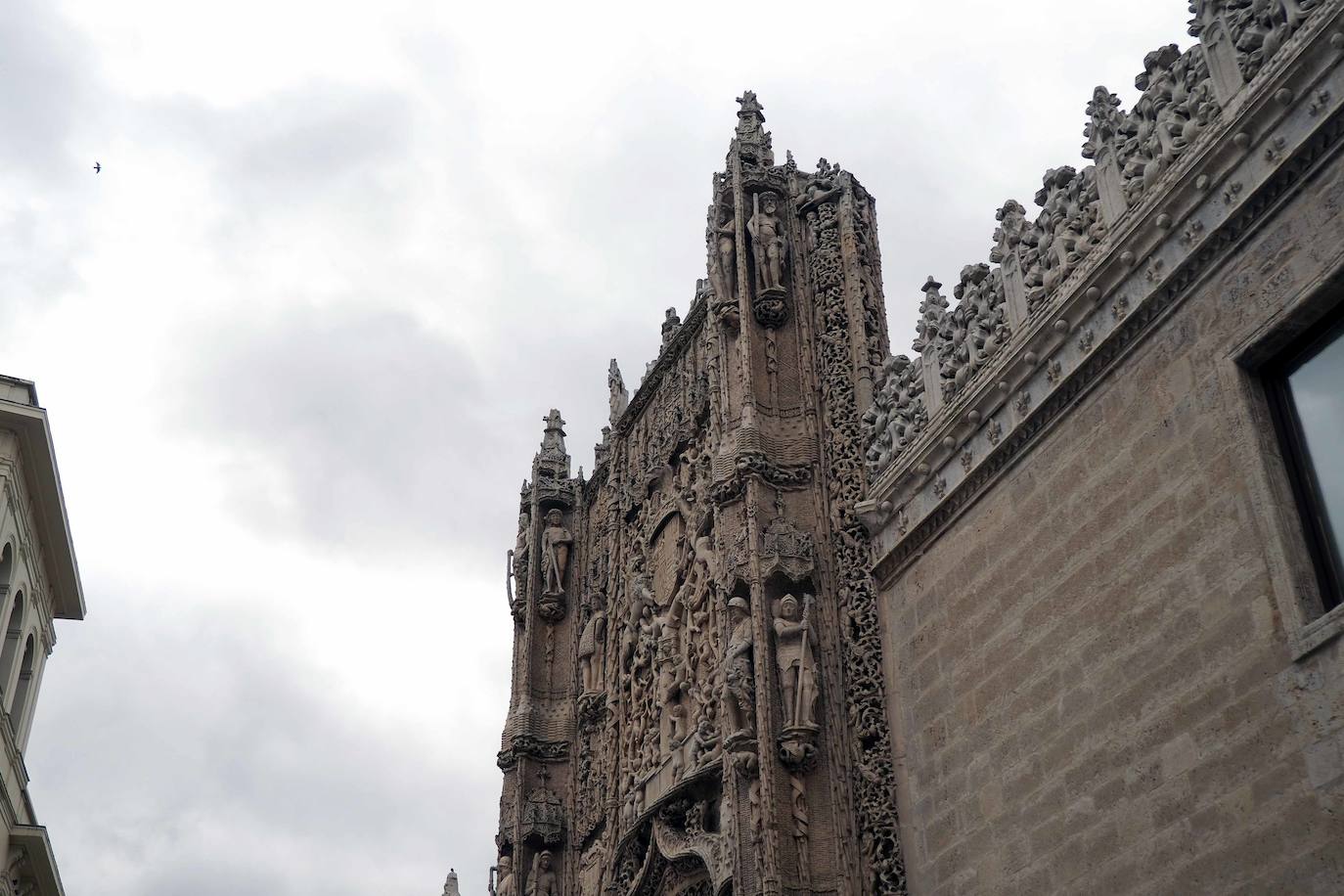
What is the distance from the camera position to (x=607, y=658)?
1928cm

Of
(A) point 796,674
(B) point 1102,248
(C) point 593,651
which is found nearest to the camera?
(B) point 1102,248

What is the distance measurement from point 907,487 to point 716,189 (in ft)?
18.7

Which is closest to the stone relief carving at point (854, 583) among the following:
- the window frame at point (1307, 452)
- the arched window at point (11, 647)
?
the window frame at point (1307, 452)

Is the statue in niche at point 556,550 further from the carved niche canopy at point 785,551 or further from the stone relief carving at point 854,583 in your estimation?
the carved niche canopy at point 785,551

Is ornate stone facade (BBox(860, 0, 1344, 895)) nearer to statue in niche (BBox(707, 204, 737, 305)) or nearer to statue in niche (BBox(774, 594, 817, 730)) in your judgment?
statue in niche (BBox(774, 594, 817, 730))

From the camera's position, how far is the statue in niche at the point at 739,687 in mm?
14086

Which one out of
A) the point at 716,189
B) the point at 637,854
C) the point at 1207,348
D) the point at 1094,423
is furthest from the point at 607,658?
the point at 1207,348

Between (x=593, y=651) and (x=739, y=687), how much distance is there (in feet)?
19.0

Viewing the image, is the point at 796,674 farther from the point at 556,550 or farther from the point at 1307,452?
the point at 556,550

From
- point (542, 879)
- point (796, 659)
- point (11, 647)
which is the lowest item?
point (542, 879)

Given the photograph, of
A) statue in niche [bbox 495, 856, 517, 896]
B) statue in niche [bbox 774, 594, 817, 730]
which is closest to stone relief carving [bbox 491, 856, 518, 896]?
statue in niche [bbox 495, 856, 517, 896]

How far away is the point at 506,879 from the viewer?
1909 cm

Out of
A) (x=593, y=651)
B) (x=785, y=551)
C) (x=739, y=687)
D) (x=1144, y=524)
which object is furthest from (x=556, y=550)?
(x=1144, y=524)

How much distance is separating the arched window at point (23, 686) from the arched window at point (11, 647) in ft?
2.33
